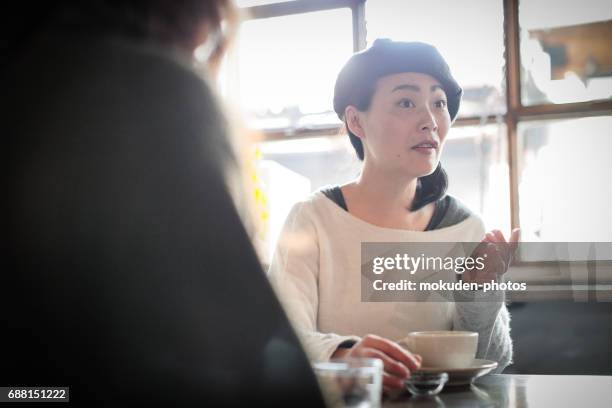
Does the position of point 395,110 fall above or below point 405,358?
above

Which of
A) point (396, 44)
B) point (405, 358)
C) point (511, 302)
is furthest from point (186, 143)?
point (511, 302)

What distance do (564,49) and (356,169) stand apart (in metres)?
0.74

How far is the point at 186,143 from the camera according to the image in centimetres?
30

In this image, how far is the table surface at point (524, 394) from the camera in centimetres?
62

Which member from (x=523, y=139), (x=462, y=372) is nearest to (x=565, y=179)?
(x=523, y=139)

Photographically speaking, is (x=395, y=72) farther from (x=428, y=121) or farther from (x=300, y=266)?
(x=300, y=266)

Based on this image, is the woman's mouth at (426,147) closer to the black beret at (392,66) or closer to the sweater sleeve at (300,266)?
the black beret at (392,66)

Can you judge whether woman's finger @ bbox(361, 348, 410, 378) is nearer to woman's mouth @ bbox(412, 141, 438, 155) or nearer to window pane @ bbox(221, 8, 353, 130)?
woman's mouth @ bbox(412, 141, 438, 155)

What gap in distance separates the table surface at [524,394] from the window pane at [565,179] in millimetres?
1150

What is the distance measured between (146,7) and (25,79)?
71 millimetres

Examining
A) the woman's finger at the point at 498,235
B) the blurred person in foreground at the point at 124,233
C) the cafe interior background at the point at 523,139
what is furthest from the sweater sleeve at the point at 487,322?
the blurred person in foreground at the point at 124,233

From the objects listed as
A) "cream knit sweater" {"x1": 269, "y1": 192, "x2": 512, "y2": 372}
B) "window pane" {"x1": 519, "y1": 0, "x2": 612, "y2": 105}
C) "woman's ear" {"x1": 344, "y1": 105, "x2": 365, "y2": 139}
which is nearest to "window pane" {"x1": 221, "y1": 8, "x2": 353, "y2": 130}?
"window pane" {"x1": 519, "y1": 0, "x2": 612, "y2": 105}

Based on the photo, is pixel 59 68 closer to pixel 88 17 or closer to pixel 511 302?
pixel 88 17

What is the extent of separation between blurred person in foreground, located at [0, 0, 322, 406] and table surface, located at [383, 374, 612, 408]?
14.6 inches
